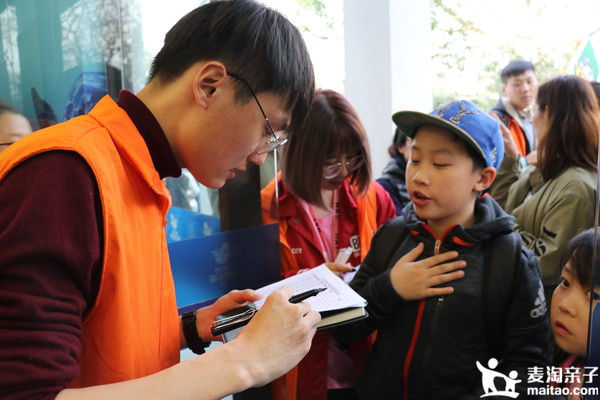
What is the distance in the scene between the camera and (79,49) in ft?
5.68

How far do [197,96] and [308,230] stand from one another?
1105 mm

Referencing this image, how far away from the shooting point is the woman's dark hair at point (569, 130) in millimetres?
2244

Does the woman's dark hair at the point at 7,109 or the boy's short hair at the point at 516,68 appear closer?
the woman's dark hair at the point at 7,109

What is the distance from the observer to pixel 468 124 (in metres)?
1.56

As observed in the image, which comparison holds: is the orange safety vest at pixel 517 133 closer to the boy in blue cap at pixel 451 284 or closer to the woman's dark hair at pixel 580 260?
the boy in blue cap at pixel 451 284

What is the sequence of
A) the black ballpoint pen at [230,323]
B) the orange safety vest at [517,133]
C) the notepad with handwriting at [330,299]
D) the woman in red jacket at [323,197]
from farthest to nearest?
1. the orange safety vest at [517,133]
2. the woman in red jacket at [323,197]
3. the notepad with handwriting at [330,299]
4. the black ballpoint pen at [230,323]

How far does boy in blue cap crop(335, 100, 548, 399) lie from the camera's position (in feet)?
4.72

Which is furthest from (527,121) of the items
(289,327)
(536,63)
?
(289,327)

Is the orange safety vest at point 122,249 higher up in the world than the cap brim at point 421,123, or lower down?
lower down

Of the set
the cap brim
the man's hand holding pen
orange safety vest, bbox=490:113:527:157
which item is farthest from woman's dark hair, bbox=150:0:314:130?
orange safety vest, bbox=490:113:527:157

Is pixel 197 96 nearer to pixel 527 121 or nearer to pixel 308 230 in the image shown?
pixel 308 230

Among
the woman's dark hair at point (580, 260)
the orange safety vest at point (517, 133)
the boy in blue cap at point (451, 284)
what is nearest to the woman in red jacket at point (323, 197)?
the boy in blue cap at point (451, 284)

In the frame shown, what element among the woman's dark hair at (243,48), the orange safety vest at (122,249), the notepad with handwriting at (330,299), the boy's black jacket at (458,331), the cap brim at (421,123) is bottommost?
the boy's black jacket at (458,331)

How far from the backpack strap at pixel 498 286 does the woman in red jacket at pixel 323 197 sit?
19.1 inches
